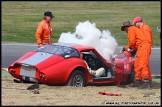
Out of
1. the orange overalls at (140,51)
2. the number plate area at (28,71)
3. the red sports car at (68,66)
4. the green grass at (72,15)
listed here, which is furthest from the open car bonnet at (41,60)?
the green grass at (72,15)

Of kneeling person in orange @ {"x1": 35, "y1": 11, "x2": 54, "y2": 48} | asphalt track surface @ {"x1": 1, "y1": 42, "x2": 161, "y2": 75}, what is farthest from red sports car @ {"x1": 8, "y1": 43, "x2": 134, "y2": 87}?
asphalt track surface @ {"x1": 1, "y1": 42, "x2": 161, "y2": 75}

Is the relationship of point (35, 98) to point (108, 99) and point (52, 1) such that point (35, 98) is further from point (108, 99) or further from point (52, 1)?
point (52, 1)

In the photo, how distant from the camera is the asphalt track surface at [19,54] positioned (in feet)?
59.4

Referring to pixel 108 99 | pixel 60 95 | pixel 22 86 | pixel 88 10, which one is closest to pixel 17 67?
pixel 22 86

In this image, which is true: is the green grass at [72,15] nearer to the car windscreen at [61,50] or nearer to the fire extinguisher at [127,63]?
the fire extinguisher at [127,63]

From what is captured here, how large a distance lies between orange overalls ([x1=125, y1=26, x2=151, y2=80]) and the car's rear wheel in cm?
139

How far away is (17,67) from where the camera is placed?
1302 cm

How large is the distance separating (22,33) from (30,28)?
1888mm

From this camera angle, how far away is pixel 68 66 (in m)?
12.6

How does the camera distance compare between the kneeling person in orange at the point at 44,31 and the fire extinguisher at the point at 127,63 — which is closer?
the fire extinguisher at the point at 127,63

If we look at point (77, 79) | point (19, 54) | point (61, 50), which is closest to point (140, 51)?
point (77, 79)

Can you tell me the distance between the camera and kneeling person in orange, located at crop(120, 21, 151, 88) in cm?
1338

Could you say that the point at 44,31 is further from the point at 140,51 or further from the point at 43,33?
the point at 140,51

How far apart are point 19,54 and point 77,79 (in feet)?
26.5
